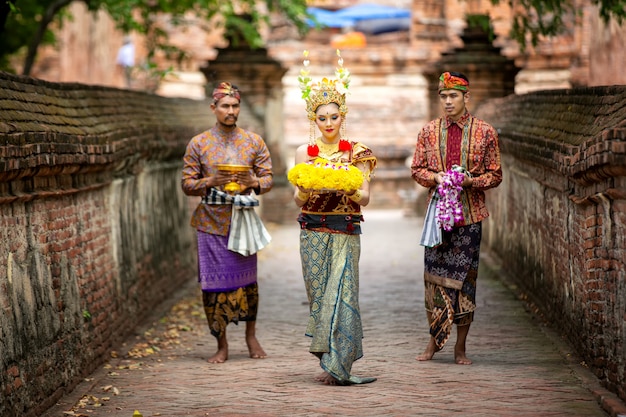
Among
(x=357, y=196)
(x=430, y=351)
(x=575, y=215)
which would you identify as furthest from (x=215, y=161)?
(x=575, y=215)

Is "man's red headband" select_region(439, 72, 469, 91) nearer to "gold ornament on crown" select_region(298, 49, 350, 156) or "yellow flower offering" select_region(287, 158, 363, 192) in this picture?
"gold ornament on crown" select_region(298, 49, 350, 156)

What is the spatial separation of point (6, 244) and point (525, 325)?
470 centimetres

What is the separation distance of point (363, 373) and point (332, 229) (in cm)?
102

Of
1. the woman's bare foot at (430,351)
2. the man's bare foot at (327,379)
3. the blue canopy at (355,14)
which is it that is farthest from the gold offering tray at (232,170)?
the blue canopy at (355,14)

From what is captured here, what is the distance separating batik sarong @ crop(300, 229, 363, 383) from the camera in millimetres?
7797

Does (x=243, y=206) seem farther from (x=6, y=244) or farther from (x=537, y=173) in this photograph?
(x=537, y=173)

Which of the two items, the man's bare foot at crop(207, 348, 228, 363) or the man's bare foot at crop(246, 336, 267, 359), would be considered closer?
the man's bare foot at crop(207, 348, 228, 363)

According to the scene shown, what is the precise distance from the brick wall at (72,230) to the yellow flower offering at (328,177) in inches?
59.1

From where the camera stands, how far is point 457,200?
845 centimetres

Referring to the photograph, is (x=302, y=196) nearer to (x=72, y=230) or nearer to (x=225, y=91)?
(x=225, y=91)

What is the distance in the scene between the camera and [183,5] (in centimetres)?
1944

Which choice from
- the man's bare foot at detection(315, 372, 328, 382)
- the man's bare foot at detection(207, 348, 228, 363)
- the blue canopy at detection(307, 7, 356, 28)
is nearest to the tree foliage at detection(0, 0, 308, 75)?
the man's bare foot at detection(207, 348, 228, 363)

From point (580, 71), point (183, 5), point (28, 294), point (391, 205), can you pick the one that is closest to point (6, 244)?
point (28, 294)

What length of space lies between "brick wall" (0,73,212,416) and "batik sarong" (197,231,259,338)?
781 mm
